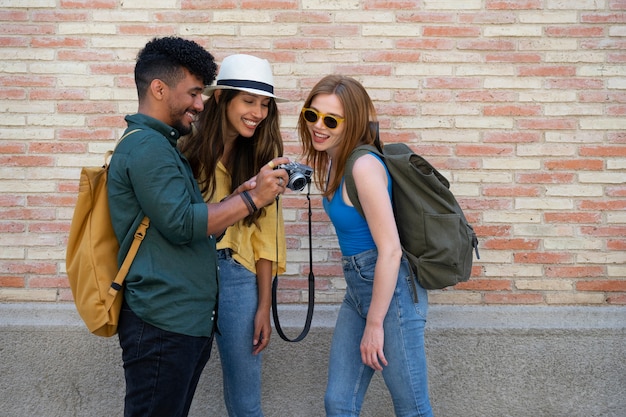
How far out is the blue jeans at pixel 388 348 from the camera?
2.58 m

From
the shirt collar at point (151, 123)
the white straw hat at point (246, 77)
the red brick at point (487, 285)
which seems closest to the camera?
the shirt collar at point (151, 123)

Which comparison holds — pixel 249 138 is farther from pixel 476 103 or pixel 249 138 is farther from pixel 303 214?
pixel 476 103

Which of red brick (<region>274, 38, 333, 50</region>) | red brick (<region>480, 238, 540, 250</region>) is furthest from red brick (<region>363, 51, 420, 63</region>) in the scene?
red brick (<region>480, 238, 540, 250</region>)

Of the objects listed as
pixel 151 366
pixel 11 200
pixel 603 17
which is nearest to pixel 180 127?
pixel 151 366

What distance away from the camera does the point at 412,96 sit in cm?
383

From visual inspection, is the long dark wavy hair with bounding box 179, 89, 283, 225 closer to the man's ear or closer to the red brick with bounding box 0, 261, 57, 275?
the man's ear

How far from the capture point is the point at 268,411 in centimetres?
382

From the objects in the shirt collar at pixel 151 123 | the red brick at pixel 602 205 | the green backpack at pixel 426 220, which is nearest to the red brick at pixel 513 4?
the red brick at pixel 602 205

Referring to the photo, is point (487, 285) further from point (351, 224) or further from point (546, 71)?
point (351, 224)

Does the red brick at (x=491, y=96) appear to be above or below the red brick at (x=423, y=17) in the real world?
below

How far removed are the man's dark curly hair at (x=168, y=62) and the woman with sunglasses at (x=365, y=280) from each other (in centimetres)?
57

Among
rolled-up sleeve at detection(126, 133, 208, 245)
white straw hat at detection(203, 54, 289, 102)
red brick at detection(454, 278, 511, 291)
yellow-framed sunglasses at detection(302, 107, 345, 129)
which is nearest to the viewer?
rolled-up sleeve at detection(126, 133, 208, 245)

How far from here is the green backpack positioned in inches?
103

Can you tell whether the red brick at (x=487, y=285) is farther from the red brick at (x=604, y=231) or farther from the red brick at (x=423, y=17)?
the red brick at (x=423, y=17)
